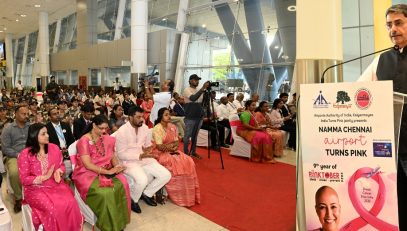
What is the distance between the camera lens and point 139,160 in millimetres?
3678

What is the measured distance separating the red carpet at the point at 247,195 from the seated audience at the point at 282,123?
147 centimetres

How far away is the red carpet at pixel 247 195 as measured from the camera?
3194 mm

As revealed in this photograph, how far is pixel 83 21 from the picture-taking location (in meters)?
16.7

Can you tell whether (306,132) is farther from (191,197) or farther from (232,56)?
(232,56)

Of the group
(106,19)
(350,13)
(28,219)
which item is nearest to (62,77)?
(106,19)

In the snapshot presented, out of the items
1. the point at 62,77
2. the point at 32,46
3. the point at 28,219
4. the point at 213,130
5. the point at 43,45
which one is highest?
the point at 32,46

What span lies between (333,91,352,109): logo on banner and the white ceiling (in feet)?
57.5

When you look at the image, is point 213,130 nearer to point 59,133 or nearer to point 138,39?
point 59,133

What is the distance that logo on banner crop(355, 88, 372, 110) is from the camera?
60.0 inches

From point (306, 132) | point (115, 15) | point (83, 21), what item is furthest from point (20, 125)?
point (83, 21)

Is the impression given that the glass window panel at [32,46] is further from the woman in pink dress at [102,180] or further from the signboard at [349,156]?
the signboard at [349,156]

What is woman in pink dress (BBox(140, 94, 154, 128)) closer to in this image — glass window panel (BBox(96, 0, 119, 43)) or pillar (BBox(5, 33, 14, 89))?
glass window panel (BBox(96, 0, 119, 43))

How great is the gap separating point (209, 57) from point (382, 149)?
32.2ft

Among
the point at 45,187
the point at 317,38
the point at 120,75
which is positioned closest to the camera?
the point at 317,38
